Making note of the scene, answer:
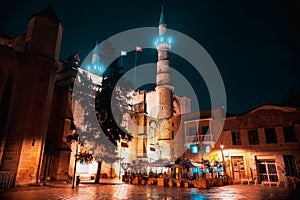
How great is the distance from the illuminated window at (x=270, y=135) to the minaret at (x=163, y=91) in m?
17.7

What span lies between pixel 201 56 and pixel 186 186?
5412cm

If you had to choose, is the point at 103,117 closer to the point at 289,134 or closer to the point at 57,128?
the point at 57,128

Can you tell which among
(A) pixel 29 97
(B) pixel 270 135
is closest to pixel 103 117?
(A) pixel 29 97

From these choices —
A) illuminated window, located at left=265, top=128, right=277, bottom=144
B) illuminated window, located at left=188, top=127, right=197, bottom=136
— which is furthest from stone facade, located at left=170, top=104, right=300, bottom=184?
illuminated window, located at left=188, top=127, right=197, bottom=136

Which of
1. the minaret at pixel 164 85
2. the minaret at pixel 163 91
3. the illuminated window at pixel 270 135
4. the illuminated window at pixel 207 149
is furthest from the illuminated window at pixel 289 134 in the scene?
the minaret at pixel 164 85

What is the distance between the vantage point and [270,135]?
2291 cm

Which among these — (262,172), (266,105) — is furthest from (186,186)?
(266,105)

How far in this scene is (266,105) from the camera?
2377 cm

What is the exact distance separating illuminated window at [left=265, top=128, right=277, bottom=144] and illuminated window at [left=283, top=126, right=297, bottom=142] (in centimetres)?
107

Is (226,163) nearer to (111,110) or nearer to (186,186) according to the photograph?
(186,186)

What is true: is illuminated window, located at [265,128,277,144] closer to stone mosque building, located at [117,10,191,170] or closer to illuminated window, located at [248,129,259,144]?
illuminated window, located at [248,129,259,144]

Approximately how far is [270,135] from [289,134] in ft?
6.19

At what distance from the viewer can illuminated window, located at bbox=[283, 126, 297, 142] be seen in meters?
21.7

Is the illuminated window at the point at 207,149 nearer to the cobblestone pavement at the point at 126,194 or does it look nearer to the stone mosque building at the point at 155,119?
the stone mosque building at the point at 155,119
